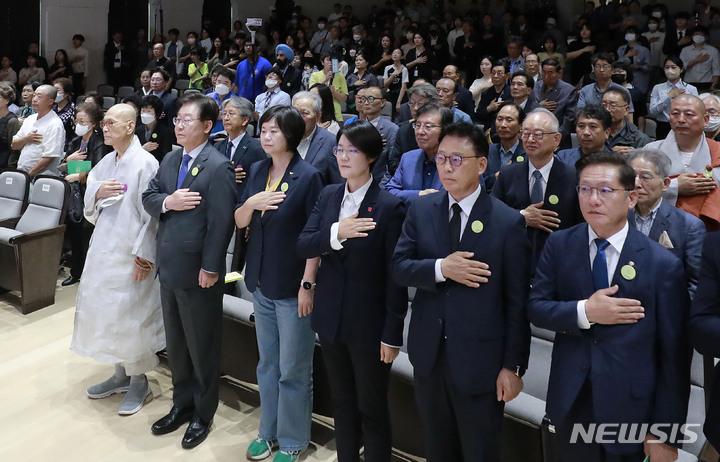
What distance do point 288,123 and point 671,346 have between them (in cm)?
166

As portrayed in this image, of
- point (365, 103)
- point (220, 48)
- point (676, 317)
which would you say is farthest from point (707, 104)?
point (220, 48)

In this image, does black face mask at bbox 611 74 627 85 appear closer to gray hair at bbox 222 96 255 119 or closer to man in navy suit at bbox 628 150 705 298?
gray hair at bbox 222 96 255 119

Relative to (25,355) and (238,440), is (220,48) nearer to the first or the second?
(25,355)

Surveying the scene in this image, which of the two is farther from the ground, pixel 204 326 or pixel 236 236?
pixel 236 236

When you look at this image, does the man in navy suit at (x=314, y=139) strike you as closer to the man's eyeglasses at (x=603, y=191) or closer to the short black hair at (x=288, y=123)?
the short black hair at (x=288, y=123)

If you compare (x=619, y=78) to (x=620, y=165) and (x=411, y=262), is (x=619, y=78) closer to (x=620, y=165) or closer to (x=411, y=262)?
(x=620, y=165)

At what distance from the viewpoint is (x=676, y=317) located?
1.77 meters

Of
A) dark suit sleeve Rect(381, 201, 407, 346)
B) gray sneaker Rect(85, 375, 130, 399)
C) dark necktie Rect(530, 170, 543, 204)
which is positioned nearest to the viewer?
dark suit sleeve Rect(381, 201, 407, 346)

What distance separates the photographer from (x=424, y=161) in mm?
3430

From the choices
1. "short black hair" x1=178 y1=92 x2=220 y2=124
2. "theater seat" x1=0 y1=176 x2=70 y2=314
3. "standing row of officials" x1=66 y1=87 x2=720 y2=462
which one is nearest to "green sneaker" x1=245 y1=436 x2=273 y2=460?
"standing row of officials" x1=66 y1=87 x2=720 y2=462

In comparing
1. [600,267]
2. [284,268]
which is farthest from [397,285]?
[600,267]

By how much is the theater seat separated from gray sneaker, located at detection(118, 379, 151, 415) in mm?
1766

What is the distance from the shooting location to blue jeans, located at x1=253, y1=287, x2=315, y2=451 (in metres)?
2.70

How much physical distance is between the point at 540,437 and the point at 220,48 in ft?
33.5
